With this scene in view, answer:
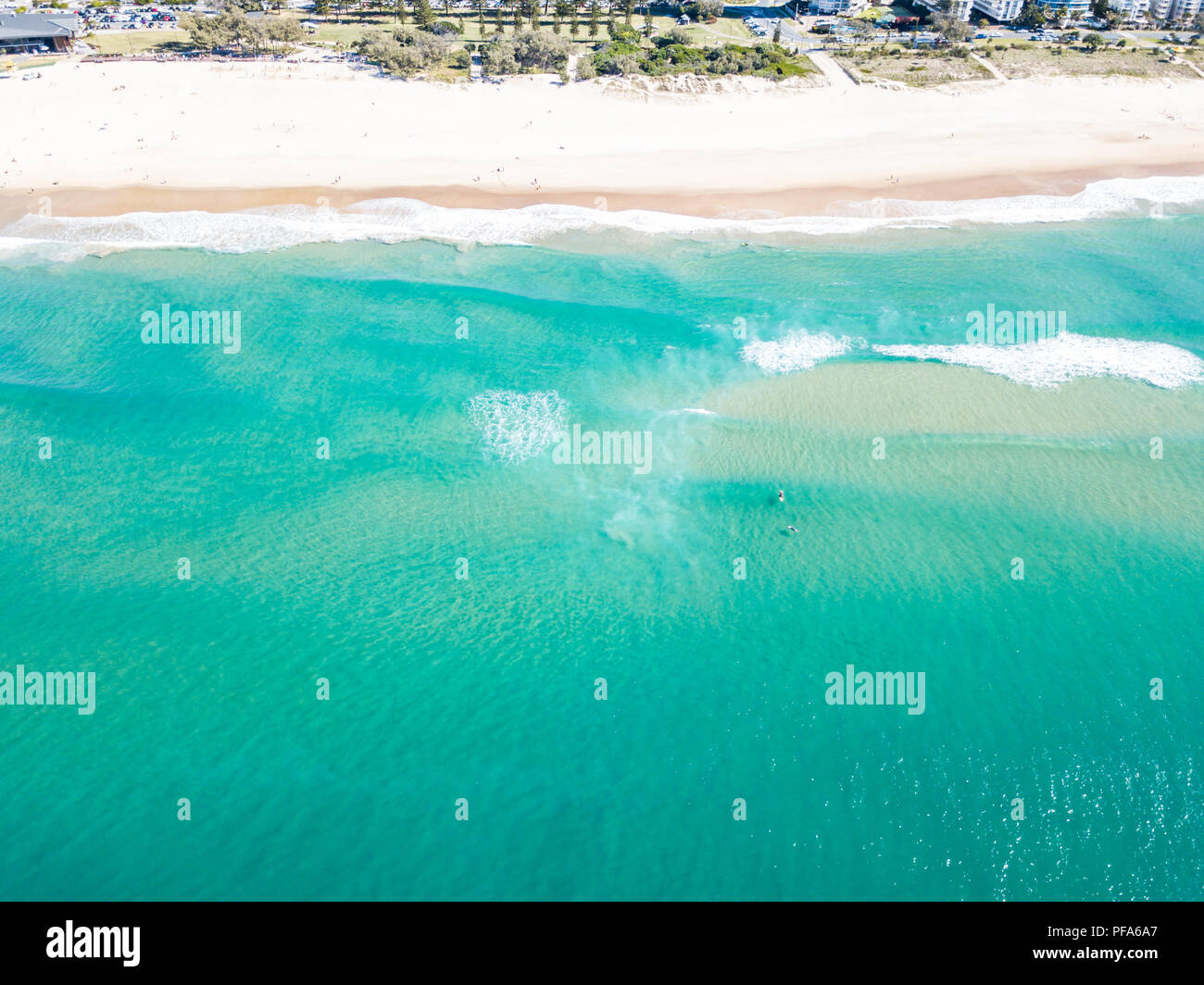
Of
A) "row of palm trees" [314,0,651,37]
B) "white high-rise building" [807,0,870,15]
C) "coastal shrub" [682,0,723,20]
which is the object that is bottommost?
"row of palm trees" [314,0,651,37]

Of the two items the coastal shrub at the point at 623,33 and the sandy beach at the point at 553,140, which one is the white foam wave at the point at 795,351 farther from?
the coastal shrub at the point at 623,33

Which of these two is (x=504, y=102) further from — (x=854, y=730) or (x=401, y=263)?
(x=854, y=730)

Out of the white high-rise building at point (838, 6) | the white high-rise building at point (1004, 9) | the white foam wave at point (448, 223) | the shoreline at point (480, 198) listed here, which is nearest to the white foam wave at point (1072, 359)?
the white foam wave at point (448, 223)

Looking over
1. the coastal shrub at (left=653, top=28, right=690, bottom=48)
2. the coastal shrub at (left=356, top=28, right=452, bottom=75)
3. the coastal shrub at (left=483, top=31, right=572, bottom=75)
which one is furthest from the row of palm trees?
the coastal shrub at (left=483, top=31, right=572, bottom=75)

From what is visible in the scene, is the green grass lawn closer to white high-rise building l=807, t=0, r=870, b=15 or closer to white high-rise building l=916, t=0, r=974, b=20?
white high-rise building l=807, t=0, r=870, b=15

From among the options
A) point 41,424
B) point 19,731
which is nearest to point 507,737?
point 19,731

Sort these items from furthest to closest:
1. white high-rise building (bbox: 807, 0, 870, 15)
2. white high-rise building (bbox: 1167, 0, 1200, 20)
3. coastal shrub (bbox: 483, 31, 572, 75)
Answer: white high-rise building (bbox: 807, 0, 870, 15) → white high-rise building (bbox: 1167, 0, 1200, 20) → coastal shrub (bbox: 483, 31, 572, 75)

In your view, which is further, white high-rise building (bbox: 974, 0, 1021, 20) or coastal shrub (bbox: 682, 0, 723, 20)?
white high-rise building (bbox: 974, 0, 1021, 20)
